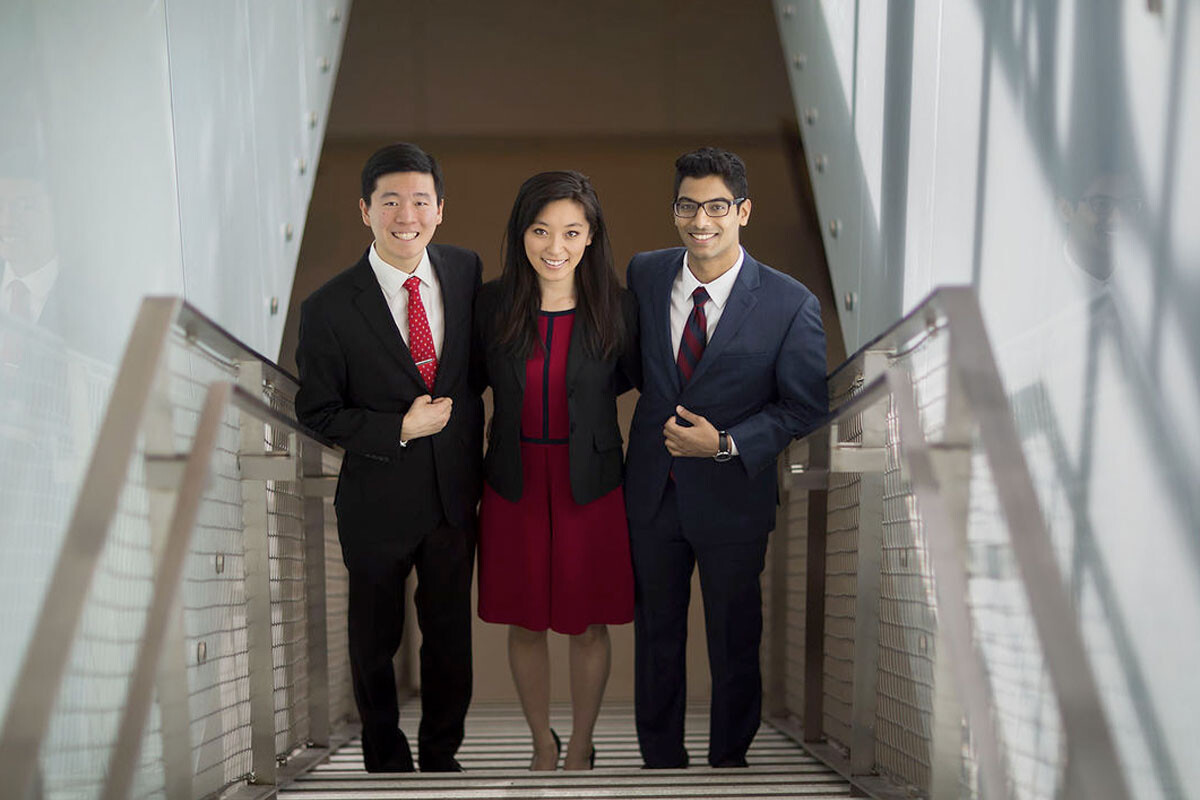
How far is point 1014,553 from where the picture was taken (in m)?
1.54

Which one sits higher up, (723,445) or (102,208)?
(102,208)

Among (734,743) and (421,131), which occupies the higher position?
(421,131)

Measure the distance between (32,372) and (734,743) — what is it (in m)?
2.12

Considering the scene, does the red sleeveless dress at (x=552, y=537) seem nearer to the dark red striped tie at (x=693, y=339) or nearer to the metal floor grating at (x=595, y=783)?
the dark red striped tie at (x=693, y=339)

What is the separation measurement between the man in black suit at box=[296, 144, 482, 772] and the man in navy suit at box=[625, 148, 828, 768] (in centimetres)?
52

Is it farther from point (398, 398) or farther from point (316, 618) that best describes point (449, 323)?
point (316, 618)

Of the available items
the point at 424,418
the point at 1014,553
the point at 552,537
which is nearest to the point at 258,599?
the point at 424,418

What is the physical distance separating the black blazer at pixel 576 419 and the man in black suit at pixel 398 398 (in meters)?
0.12

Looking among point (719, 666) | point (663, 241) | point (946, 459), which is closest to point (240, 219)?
point (719, 666)

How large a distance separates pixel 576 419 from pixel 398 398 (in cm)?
51

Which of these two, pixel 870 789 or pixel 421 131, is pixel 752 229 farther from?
pixel 870 789

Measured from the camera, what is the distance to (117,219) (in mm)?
3377

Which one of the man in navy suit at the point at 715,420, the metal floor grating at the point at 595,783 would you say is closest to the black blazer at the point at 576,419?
the man in navy suit at the point at 715,420

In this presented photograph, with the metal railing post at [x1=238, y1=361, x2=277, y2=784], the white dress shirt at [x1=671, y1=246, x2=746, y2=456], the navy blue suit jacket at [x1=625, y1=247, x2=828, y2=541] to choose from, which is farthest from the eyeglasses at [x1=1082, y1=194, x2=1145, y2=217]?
the metal railing post at [x1=238, y1=361, x2=277, y2=784]
